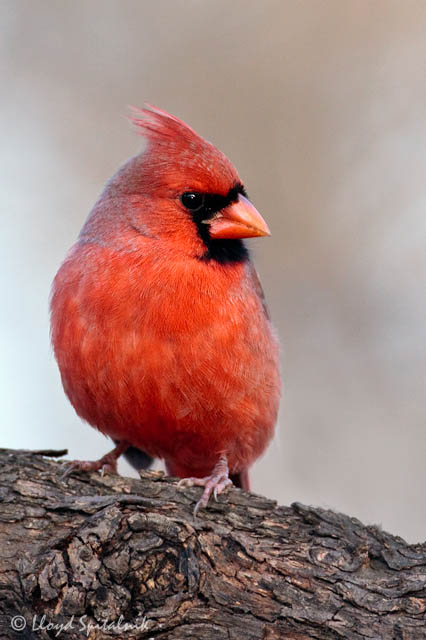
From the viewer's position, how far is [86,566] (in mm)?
2465

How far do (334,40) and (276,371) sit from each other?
9.71 ft

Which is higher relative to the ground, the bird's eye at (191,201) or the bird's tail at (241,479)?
the bird's eye at (191,201)

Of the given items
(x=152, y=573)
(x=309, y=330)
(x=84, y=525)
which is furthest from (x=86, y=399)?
(x=309, y=330)

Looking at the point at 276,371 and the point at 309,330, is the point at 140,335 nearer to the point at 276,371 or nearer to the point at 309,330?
the point at 276,371

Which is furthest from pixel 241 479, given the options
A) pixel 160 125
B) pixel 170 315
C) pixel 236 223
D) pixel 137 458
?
pixel 160 125

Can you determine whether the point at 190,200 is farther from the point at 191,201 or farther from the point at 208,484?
the point at 208,484

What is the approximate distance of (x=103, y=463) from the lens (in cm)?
355

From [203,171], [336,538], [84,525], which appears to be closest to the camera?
[84,525]

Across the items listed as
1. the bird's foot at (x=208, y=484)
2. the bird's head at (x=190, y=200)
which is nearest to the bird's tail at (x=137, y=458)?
the bird's foot at (x=208, y=484)

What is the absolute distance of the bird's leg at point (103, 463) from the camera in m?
3.19

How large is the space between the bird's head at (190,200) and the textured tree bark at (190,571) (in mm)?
1070

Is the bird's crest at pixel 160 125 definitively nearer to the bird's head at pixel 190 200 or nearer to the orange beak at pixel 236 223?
the bird's head at pixel 190 200

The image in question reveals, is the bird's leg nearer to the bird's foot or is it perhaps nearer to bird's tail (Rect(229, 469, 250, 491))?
the bird's foot

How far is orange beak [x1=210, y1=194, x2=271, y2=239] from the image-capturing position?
3385 mm
